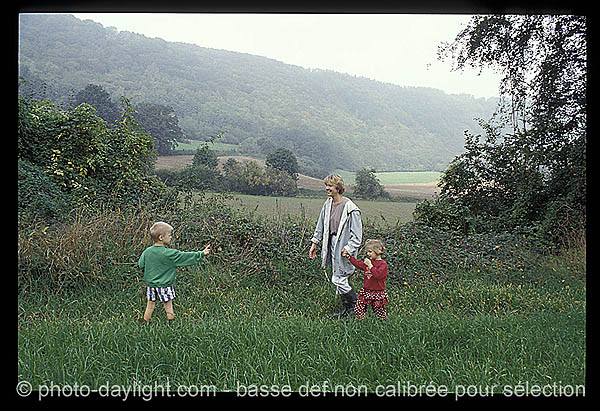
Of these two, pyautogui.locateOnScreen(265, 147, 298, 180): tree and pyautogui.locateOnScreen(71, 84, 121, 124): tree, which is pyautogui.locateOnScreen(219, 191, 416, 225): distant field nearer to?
pyautogui.locateOnScreen(265, 147, 298, 180): tree

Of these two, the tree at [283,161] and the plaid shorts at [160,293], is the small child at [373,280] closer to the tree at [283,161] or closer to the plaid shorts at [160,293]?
the plaid shorts at [160,293]

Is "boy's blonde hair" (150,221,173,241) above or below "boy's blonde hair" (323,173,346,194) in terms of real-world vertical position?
below

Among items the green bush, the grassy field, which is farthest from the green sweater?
the green bush

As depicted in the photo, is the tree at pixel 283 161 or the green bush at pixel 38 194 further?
the tree at pixel 283 161

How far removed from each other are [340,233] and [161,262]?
1853 millimetres

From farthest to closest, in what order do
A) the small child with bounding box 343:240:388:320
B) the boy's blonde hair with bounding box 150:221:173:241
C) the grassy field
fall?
the small child with bounding box 343:240:388:320
the boy's blonde hair with bounding box 150:221:173:241
the grassy field

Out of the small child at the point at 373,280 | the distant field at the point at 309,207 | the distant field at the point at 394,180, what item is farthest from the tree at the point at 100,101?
the small child at the point at 373,280

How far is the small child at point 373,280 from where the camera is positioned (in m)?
4.63

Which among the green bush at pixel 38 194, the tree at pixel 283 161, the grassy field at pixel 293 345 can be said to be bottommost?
the grassy field at pixel 293 345

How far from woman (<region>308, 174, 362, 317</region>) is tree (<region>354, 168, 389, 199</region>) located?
15.0ft

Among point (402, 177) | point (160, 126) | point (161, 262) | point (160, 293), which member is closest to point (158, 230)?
point (161, 262)

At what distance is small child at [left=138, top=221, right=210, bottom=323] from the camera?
4500mm

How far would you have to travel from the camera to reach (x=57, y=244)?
6051mm
